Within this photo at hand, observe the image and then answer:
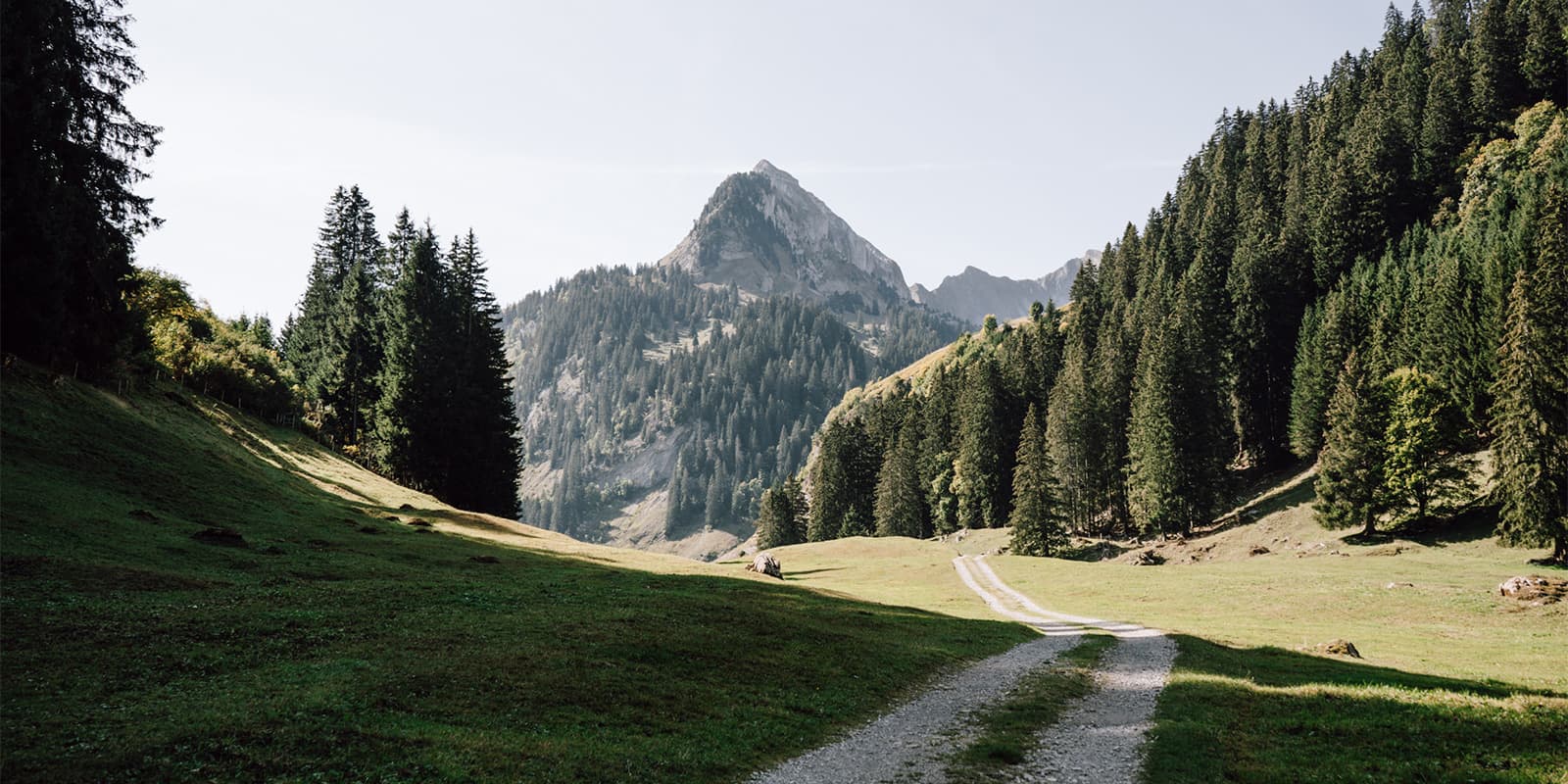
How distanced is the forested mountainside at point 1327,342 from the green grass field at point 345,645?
5194cm

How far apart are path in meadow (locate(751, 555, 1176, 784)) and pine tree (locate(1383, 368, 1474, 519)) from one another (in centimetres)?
5112

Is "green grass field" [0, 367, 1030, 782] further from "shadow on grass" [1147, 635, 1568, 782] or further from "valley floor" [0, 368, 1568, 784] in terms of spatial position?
"shadow on grass" [1147, 635, 1568, 782]

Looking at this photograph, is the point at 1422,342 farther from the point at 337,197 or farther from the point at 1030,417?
the point at 337,197

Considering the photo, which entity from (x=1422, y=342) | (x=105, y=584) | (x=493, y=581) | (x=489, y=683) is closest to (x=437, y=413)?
(x=493, y=581)

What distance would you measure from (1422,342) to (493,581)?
89482 mm

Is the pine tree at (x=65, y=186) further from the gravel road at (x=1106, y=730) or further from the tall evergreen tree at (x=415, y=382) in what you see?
the gravel road at (x=1106, y=730)

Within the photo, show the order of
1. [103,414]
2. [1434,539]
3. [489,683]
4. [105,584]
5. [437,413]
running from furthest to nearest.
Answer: [437,413], [1434,539], [103,414], [105,584], [489,683]

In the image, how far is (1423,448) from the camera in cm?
6250

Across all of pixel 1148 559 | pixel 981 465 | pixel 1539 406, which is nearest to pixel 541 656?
pixel 1539 406

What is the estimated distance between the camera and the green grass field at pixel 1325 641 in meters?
14.5

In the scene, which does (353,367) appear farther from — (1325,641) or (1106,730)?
(1325,641)

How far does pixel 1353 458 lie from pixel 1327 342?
952 inches

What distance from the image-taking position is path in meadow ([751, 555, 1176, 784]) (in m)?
14.5

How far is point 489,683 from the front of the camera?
54.8 feet
